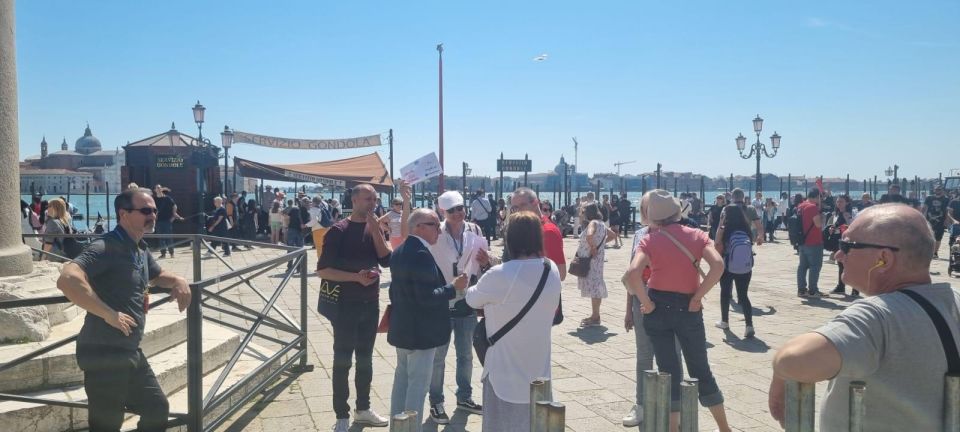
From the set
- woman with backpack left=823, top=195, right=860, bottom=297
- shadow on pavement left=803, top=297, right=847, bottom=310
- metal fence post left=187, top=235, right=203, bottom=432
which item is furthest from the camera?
woman with backpack left=823, top=195, right=860, bottom=297

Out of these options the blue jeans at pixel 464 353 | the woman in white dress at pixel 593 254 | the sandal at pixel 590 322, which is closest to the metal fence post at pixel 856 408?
the blue jeans at pixel 464 353

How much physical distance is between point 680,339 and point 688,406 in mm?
2564

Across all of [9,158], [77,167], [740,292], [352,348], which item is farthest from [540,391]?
[77,167]

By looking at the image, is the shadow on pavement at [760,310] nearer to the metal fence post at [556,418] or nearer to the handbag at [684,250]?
the handbag at [684,250]

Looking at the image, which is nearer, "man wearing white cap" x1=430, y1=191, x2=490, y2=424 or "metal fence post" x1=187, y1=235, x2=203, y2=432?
"metal fence post" x1=187, y1=235, x2=203, y2=432

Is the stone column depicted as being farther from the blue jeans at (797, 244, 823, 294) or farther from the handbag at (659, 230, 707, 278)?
the blue jeans at (797, 244, 823, 294)

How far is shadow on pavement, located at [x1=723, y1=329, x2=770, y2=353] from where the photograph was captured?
671 cm

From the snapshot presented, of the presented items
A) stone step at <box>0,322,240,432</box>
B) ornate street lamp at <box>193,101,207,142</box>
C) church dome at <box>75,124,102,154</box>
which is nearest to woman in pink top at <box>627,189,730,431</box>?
stone step at <box>0,322,240,432</box>

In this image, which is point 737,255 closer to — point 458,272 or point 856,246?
point 458,272

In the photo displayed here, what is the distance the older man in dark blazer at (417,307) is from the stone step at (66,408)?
176 centimetres

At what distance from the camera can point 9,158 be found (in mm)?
5105

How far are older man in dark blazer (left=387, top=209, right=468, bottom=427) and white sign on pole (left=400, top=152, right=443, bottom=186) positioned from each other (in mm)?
3519

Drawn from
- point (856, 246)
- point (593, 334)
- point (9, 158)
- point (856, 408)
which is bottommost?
point (593, 334)

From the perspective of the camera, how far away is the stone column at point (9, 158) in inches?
198
